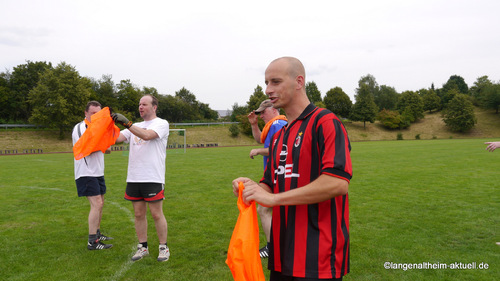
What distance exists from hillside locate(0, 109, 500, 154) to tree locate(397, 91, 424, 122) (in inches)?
75.5

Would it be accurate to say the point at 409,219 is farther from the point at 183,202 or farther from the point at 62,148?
the point at 62,148

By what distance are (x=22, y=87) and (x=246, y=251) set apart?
7264cm

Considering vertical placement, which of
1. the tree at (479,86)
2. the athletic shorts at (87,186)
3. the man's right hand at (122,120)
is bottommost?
the athletic shorts at (87,186)

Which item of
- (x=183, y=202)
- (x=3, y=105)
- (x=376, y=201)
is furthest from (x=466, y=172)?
(x=3, y=105)

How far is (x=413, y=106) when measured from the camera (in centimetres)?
7738

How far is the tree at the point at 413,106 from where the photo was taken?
7675cm

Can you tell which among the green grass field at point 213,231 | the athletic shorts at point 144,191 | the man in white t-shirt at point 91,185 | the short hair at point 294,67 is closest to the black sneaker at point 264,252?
the green grass field at point 213,231

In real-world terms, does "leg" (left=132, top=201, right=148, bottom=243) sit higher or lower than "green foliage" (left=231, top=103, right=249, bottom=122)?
lower

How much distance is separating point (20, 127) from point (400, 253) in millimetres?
61104

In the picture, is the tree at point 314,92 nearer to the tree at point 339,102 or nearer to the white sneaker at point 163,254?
the tree at point 339,102

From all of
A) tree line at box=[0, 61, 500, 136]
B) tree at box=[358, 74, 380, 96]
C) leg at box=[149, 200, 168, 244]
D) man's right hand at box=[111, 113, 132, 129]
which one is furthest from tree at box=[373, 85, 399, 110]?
man's right hand at box=[111, 113, 132, 129]

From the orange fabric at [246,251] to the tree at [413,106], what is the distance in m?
81.5

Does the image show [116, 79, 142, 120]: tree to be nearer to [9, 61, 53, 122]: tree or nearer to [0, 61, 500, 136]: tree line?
[0, 61, 500, 136]: tree line

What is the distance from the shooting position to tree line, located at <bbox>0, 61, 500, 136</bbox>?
1997 inches
